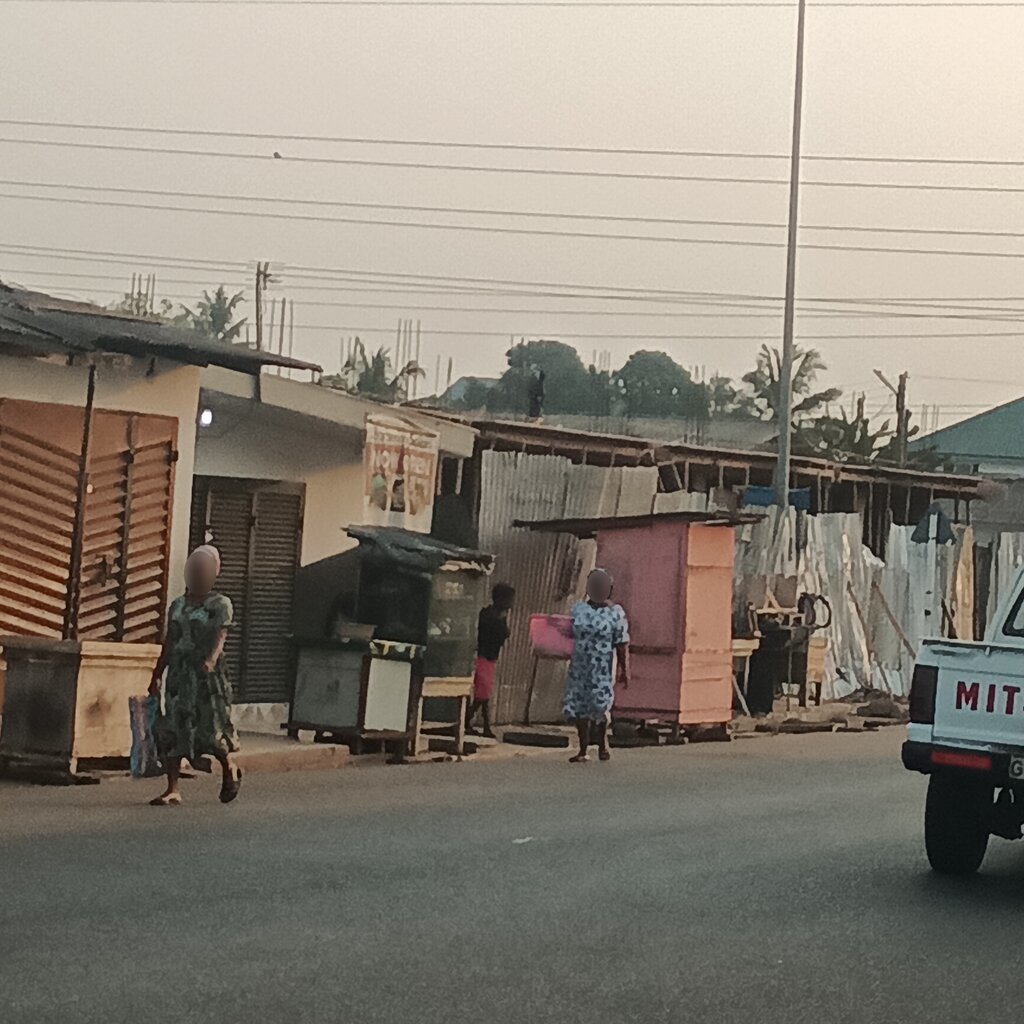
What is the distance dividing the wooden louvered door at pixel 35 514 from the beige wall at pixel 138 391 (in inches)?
6.7

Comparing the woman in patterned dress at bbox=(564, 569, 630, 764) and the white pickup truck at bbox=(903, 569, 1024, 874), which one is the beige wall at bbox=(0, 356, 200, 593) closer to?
the woman in patterned dress at bbox=(564, 569, 630, 764)

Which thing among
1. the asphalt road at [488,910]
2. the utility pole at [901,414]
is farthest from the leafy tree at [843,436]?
the asphalt road at [488,910]

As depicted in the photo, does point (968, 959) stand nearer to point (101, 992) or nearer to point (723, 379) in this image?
point (101, 992)

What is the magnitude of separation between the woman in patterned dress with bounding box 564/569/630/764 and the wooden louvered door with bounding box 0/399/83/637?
4.72 meters

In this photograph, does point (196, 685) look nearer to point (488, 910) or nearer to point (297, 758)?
point (297, 758)

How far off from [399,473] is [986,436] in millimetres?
50918

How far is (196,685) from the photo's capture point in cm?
1445

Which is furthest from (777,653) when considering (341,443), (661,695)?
(341,443)

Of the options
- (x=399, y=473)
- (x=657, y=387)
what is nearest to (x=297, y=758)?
(x=399, y=473)

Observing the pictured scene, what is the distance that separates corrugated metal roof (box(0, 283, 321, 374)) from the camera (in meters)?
16.2

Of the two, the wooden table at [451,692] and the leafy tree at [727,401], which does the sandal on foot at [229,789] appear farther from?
the leafy tree at [727,401]

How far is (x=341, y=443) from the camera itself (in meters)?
22.8

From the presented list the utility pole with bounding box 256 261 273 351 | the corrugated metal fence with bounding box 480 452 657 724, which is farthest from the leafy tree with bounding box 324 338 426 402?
the corrugated metal fence with bounding box 480 452 657 724

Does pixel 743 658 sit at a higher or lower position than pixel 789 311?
lower
